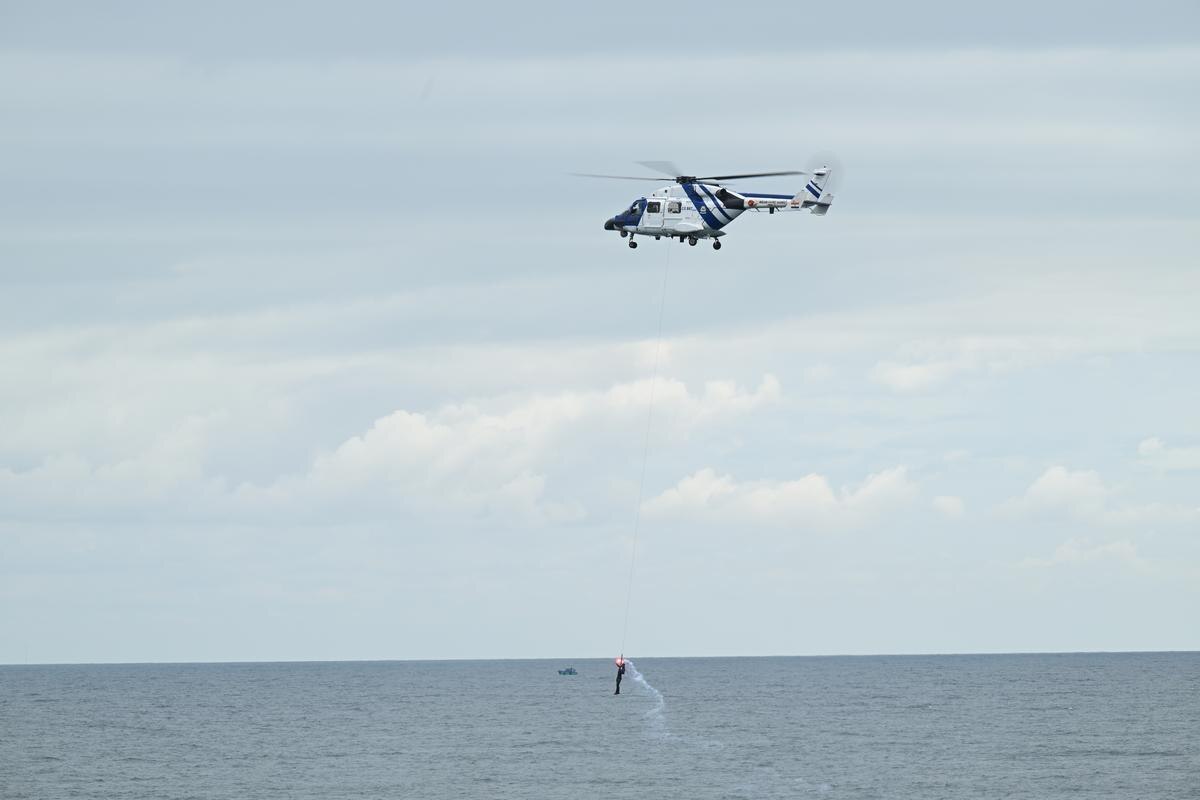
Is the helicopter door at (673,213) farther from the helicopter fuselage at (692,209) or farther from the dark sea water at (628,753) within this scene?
the dark sea water at (628,753)

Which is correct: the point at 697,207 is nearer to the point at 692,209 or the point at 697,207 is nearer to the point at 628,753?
the point at 692,209

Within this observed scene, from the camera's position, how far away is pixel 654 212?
6412 centimetres

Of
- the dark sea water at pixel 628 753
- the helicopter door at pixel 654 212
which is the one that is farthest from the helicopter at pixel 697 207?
the dark sea water at pixel 628 753

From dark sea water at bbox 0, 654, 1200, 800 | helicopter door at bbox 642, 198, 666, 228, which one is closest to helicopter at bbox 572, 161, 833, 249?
helicopter door at bbox 642, 198, 666, 228

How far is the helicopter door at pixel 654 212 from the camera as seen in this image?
6400 cm

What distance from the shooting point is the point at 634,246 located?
64.1 meters

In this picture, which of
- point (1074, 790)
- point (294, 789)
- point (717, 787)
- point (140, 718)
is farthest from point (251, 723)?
point (1074, 790)

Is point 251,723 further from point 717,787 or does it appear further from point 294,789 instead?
point 717,787

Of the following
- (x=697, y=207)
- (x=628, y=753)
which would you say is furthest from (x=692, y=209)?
(x=628, y=753)

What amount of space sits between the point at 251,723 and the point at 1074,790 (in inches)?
4287

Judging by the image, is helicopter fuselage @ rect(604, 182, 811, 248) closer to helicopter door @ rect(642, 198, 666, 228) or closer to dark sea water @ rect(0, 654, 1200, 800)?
helicopter door @ rect(642, 198, 666, 228)

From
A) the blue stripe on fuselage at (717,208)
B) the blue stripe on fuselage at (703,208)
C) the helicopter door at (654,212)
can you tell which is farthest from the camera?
the helicopter door at (654,212)

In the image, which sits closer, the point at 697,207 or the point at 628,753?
the point at 697,207

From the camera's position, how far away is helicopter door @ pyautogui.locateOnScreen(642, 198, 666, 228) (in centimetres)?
6400
